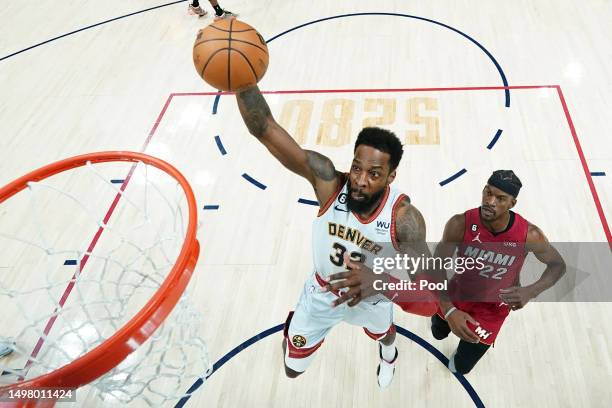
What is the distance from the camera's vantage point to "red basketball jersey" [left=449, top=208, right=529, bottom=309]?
7.95 feet

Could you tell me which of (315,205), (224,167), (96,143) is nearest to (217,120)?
(224,167)

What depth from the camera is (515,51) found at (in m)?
5.51

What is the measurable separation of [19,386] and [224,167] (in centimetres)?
300

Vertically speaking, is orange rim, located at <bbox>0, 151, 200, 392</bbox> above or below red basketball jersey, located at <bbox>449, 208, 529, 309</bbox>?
above

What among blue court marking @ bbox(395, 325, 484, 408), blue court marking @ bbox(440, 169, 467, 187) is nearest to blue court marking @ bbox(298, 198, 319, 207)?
blue court marking @ bbox(440, 169, 467, 187)

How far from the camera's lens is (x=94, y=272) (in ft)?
12.3

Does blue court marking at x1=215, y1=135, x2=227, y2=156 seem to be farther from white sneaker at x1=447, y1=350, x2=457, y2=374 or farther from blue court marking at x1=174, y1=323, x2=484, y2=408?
white sneaker at x1=447, y1=350, x2=457, y2=374

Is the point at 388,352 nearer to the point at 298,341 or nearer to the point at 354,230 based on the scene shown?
the point at 298,341

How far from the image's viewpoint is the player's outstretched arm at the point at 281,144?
219 centimetres

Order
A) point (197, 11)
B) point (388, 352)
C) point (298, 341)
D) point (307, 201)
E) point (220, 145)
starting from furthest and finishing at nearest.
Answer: point (197, 11) < point (220, 145) < point (307, 201) < point (388, 352) < point (298, 341)

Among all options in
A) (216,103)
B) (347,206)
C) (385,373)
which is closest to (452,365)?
(385,373)

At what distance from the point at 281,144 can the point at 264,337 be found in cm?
160

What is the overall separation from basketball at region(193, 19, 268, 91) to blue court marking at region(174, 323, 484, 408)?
1768 millimetres

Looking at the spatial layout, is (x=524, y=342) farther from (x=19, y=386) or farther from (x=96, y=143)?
(x=96, y=143)
